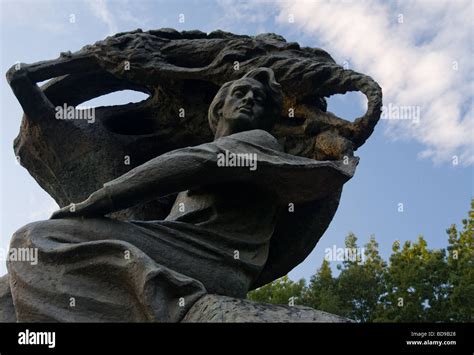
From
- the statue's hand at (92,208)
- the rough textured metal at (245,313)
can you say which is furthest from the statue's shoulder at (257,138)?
the rough textured metal at (245,313)

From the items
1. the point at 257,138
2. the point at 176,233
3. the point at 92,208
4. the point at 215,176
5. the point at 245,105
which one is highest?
the point at 245,105

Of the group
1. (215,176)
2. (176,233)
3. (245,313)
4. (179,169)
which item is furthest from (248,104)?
(245,313)

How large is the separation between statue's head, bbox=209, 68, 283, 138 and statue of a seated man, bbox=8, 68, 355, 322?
1cm

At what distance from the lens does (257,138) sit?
5543mm

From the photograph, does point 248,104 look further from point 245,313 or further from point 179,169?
point 245,313

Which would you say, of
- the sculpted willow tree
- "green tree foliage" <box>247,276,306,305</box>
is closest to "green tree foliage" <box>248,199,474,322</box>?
"green tree foliage" <box>247,276,306,305</box>

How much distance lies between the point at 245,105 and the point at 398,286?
44.0 ft

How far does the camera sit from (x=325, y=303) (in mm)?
18125

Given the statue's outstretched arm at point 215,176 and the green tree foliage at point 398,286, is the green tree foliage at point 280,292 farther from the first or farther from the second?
the statue's outstretched arm at point 215,176

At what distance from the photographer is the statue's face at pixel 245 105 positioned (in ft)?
19.4

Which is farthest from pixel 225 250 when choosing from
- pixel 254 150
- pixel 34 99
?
pixel 34 99

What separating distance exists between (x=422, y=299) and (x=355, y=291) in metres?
2.13

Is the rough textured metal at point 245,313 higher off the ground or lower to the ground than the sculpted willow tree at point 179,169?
lower
